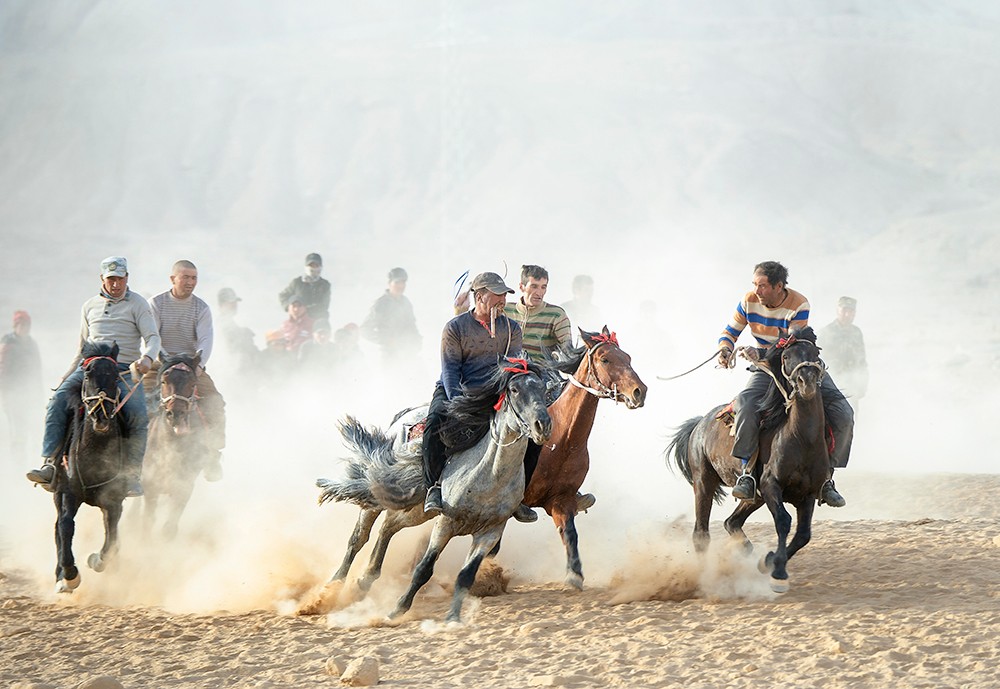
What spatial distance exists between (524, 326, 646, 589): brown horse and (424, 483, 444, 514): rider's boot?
965 mm

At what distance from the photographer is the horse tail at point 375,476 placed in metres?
7.88

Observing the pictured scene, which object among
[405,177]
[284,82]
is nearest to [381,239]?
[405,177]

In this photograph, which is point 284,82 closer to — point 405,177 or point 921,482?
point 405,177

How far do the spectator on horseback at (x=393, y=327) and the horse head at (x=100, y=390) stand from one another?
838 centimetres

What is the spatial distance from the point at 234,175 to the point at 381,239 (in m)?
11.6

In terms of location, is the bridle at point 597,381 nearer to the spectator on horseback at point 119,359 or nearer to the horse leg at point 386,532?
the horse leg at point 386,532

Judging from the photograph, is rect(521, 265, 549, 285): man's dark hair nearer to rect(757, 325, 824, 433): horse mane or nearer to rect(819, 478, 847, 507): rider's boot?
rect(757, 325, 824, 433): horse mane

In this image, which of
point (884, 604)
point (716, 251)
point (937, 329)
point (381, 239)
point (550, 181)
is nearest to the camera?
point (884, 604)

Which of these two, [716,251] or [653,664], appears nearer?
[653,664]

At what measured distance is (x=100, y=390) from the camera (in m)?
8.60

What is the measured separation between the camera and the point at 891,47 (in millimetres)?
59000

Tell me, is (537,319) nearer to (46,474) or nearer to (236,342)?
(46,474)

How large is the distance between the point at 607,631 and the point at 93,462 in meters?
3.97

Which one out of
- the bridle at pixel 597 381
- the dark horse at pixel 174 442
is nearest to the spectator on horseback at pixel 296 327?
the dark horse at pixel 174 442
